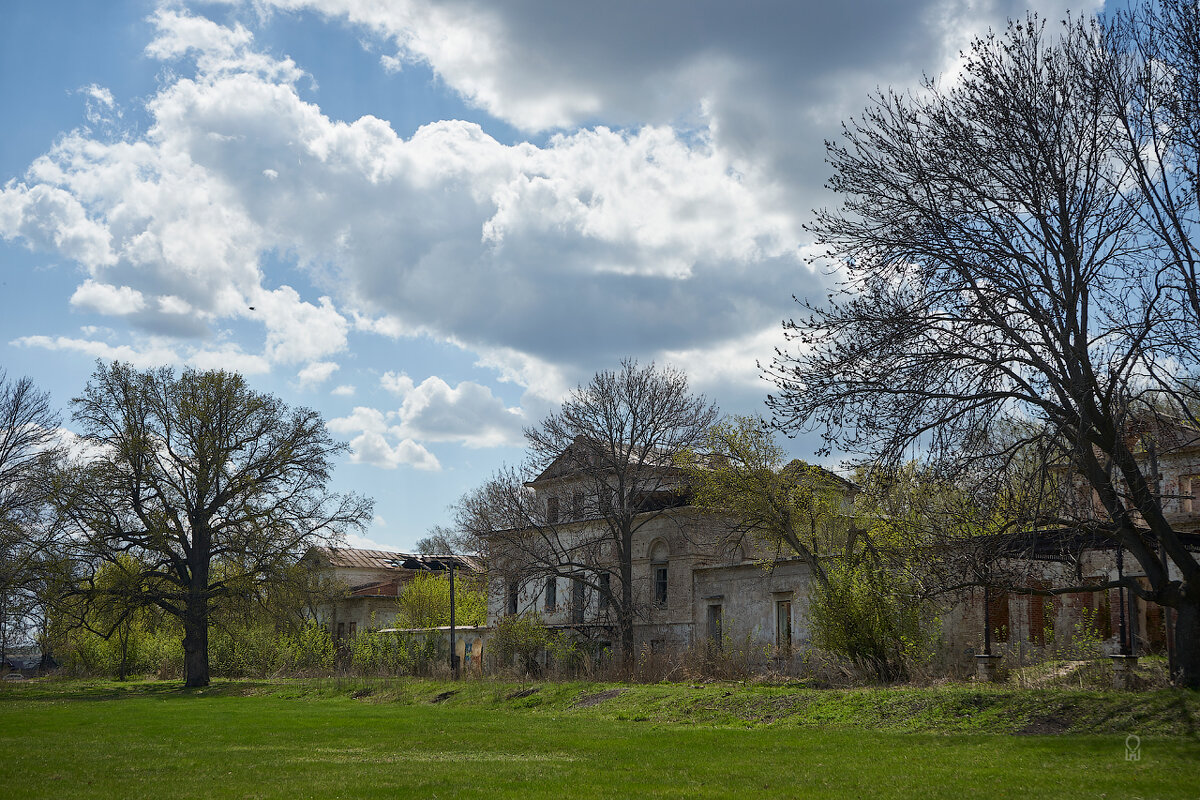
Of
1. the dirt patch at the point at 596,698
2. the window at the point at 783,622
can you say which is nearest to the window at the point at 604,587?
the window at the point at 783,622

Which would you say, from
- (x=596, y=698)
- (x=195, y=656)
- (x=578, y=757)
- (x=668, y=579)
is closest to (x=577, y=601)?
(x=668, y=579)

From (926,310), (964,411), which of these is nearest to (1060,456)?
(964,411)

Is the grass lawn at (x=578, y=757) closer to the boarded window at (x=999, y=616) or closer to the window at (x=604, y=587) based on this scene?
the boarded window at (x=999, y=616)

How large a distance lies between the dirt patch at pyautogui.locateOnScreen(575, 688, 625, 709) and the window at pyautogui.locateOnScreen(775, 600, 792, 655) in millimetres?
8073

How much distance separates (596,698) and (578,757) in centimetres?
1182

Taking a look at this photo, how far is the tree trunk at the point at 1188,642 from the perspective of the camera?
50.1 ft

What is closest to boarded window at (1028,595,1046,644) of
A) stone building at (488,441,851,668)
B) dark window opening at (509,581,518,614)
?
stone building at (488,441,851,668)

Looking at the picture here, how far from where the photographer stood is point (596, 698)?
25062mm

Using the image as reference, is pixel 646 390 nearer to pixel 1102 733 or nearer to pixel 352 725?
pixel 352 725

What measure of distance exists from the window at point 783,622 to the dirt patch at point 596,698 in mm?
8073

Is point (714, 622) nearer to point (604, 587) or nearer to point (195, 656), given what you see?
point (604, 587)

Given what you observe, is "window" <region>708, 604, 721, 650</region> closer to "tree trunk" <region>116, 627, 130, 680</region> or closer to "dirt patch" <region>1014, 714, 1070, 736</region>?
"dirt patch" <region>1014, 714, 1070, 736</region>

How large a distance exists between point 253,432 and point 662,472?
1754cm

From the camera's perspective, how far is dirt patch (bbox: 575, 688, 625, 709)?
24.5m
